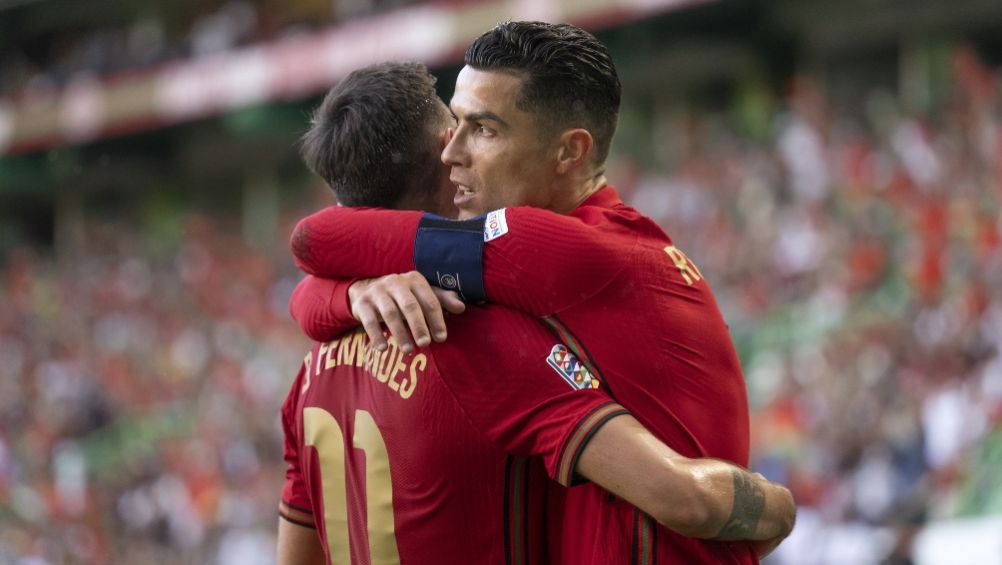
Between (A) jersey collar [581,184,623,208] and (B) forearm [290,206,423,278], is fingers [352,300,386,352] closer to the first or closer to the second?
(B) forearm [290,206,423,278]

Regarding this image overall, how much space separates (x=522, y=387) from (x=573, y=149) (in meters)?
0.51

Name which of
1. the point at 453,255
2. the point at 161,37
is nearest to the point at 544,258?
the point at 453,255

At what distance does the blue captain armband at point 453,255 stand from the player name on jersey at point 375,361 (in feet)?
0.47

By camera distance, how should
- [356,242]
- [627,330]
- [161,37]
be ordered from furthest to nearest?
[161,37] < [356,242] < [627,330]

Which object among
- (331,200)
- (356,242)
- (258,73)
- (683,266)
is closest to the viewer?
(683,266)

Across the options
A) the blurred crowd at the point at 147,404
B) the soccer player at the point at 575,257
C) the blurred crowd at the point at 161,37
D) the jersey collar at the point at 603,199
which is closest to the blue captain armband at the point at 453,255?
the soccer player at the point at 575,257

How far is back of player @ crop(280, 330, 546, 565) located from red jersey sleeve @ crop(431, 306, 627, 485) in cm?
5

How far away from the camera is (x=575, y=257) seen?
206 cm

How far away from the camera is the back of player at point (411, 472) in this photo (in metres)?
2.19

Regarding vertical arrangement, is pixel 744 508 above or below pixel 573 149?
below

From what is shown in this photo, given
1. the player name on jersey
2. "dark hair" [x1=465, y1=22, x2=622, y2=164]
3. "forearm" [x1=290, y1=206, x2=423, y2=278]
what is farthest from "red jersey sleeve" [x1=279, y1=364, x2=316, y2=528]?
"dark hair" [x1=465, y1=22, x2=622, y2=164]

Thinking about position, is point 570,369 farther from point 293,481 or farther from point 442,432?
point 293,481

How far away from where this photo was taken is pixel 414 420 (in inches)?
86.9

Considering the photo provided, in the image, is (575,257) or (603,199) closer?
(575,257)
